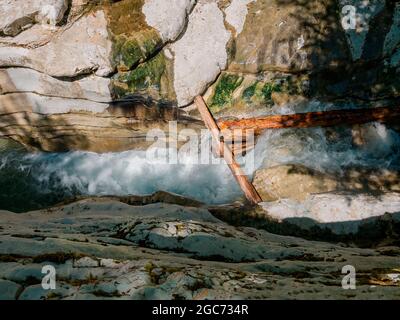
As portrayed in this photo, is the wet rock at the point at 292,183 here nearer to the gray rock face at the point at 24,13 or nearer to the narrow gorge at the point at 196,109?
the narrow gorge at the point at 196,109

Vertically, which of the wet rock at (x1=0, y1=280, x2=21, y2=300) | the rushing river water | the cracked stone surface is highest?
the rushing river water

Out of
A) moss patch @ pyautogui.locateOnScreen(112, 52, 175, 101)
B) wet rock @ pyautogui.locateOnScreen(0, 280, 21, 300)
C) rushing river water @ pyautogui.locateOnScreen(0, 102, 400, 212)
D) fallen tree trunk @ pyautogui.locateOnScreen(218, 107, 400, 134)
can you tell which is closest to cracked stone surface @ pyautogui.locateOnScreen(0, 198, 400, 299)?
wet rock @ pyautogui.locateOnScreen(0, 280, 21, 300)

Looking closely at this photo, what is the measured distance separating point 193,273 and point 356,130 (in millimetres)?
7779

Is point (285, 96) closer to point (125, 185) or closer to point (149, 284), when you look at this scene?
point (125, 185)

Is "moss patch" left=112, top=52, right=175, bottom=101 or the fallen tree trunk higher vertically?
"moss patch" left=112, top=52, right=175, bottom=101

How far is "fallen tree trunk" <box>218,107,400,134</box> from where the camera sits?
9.95 metres

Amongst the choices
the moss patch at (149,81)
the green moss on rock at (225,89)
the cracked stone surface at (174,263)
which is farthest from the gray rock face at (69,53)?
the cracked stone surface at (174,263)

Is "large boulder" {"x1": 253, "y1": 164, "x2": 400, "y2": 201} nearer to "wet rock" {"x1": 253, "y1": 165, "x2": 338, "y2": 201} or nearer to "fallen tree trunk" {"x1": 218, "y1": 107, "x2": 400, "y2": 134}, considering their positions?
"wet rock" {"x1": 253, "y1": 165, "x2": 338, "y2": 201}

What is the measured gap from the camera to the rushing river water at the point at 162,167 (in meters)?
9.99

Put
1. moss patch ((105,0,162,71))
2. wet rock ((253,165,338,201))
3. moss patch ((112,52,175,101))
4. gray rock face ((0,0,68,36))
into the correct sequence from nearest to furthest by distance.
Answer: gray rock face ((0,0,68,36)) < wet rock ((253,165,338,201)) < moss patch ((105,0,162,71)) < moss patch ((112,52,175,101))

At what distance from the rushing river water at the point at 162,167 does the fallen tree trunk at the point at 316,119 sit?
21 cm

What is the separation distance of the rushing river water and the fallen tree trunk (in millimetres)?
210

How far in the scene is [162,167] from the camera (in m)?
11.4
